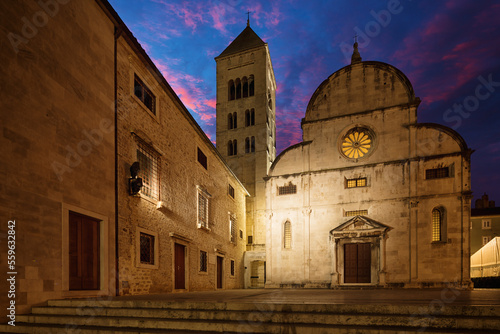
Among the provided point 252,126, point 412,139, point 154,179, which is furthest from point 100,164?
point 252,126

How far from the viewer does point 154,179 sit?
1145 cm

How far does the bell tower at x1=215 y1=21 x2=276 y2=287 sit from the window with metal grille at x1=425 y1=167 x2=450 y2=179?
14852 millimetres

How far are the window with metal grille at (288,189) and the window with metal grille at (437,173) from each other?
9.11 metres

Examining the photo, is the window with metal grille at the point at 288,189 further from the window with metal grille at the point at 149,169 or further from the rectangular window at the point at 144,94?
the rectangular window at the point at 144,94

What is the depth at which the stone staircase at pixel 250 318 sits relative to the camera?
171 inches

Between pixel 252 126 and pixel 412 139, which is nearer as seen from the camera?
pixel 412 139

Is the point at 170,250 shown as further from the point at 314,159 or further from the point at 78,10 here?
the point at 314,159

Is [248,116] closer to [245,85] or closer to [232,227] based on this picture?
[245,85]

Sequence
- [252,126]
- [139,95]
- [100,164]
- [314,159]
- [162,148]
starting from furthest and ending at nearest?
[252,126] < [314,159] < [162,148] < [139,95] < [100,164]

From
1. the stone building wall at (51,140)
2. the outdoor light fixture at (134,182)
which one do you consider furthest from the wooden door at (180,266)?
the stone building wall at (51,140)

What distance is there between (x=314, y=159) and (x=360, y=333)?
65.9 ft

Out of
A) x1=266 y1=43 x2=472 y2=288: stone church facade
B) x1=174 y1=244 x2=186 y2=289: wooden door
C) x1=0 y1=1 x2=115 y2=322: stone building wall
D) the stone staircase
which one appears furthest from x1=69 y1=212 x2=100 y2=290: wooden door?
x1=266 y1=43 x2=472 y2=288: stone church facade

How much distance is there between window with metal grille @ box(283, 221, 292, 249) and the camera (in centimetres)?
2356

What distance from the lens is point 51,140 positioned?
6824 mm
